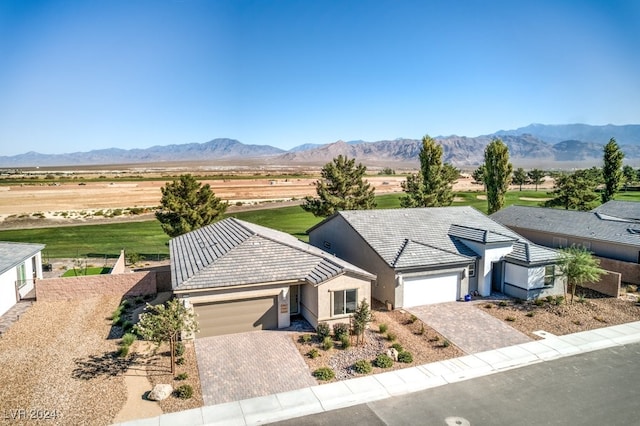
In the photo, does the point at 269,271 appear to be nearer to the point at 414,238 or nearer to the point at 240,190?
the point at 414,238

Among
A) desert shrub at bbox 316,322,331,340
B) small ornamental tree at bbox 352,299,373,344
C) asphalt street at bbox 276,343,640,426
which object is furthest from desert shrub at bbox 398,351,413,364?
desert shrub at bbox 316,322,331,340

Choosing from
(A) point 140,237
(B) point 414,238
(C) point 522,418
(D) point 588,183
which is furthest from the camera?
(D) point 588,183

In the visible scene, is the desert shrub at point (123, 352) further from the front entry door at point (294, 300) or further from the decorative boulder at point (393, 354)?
the decorative boulder at point (393, 354)

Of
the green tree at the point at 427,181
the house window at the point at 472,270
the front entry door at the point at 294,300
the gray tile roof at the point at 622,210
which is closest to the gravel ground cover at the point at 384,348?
the front entry door at the point at 294,300

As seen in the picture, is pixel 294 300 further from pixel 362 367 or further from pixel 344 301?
pixel 362 367

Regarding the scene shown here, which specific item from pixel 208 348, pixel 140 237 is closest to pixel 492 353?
pixel 208 348

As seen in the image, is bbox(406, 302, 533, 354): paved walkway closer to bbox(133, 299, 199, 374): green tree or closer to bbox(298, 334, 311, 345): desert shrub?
bbox(298, 334, 311, 345): desert shrub
